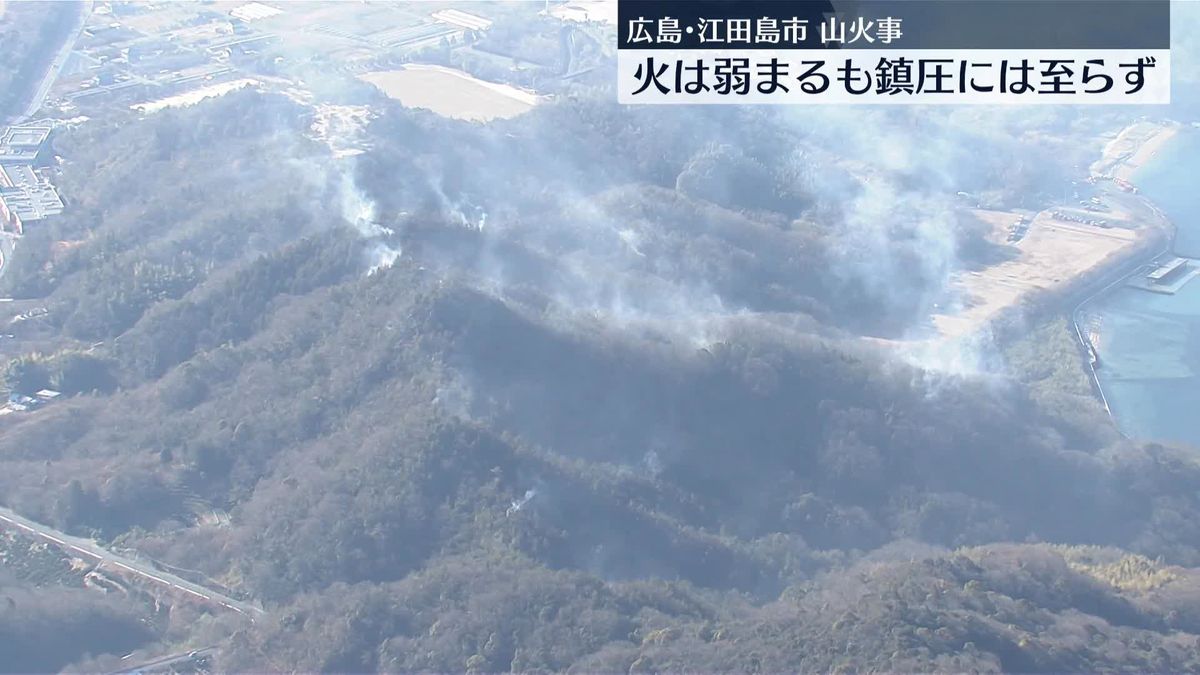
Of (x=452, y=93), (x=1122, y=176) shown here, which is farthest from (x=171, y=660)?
(x=1122, y=176)

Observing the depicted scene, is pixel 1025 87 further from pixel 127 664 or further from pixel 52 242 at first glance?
pixel 52 242

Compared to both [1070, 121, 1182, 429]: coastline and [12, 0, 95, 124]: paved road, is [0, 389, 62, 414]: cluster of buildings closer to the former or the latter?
[12, 0, 95, 124]: paved road

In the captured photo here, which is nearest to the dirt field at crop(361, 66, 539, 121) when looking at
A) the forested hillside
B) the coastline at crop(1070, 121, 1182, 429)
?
the forested hillside

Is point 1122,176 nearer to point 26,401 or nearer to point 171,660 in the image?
point 26,401

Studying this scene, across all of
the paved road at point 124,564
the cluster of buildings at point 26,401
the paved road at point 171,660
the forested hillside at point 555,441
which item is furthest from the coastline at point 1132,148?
the paved road at point 171,660

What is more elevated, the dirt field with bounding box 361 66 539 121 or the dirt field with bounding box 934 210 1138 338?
the dirt field with bounding box 361 66 539 121

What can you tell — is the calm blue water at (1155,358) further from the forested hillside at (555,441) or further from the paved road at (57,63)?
the paved road at (57,63)

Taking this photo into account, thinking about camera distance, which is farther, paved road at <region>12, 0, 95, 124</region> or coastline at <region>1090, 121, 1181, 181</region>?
coastline at <region>1090, 121, 1181, 181</region>
